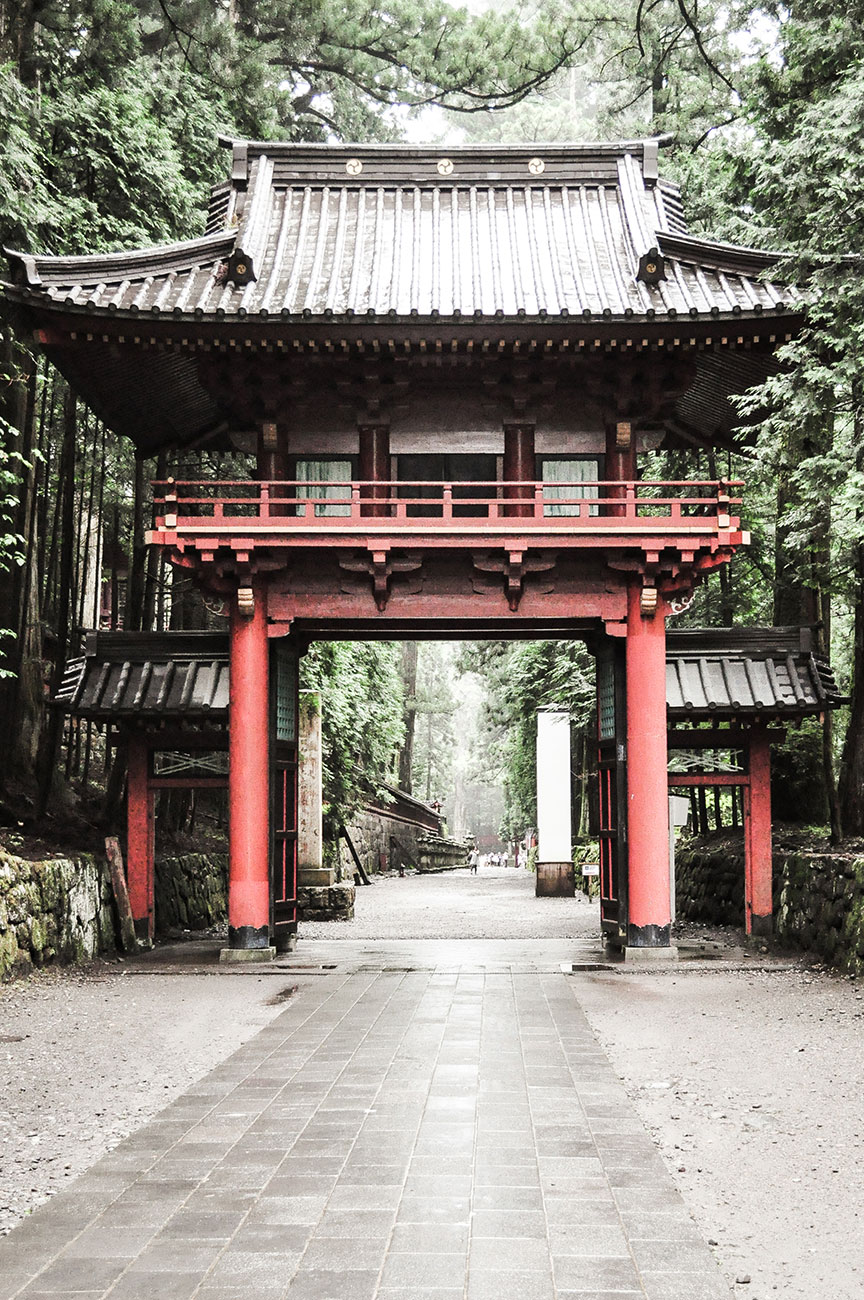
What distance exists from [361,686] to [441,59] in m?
15.3

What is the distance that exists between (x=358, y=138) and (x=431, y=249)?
13166mm

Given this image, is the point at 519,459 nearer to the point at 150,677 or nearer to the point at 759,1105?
the point at 150,677

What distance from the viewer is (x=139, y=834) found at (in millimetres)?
15180

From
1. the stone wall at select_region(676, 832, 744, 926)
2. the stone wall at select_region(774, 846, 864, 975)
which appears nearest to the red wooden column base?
the stone wall at select_region(774, 846, 864, 975)

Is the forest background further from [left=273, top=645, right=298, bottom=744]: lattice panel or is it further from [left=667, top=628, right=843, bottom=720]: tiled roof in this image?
[left=273, top=645, right=298, bottom=744]: lattice panel

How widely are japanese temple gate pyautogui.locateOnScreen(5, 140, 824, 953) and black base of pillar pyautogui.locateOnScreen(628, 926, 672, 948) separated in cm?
2

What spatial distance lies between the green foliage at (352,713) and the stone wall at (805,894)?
991cm

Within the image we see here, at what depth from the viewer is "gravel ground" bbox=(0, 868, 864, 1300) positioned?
493 centimetres

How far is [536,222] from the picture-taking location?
16562mm

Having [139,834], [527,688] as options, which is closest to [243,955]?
[139,834]

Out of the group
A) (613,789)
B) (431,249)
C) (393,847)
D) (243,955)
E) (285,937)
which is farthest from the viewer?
(393,847)

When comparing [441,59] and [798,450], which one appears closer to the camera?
[798,450]

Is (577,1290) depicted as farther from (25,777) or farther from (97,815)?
(97,815)

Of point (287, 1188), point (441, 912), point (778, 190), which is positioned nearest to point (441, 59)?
point (778, 190)
